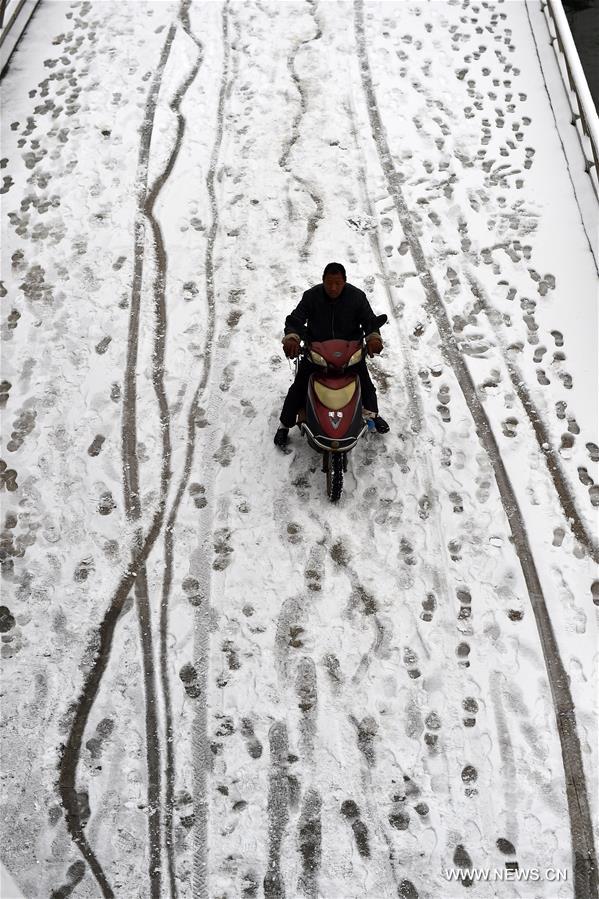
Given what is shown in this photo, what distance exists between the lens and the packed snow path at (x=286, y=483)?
443 cm

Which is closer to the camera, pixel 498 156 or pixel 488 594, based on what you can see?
pixel 488 594

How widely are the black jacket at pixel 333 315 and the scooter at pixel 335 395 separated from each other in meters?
0.09

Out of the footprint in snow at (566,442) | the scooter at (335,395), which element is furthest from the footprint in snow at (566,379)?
the scooter at (335,395)

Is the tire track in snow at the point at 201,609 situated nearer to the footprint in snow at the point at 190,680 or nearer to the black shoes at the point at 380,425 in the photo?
the footprint in snow at the point at 190,680

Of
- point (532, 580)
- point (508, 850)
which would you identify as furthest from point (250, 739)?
point (532, 580)

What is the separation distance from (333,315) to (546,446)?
1.93 meters

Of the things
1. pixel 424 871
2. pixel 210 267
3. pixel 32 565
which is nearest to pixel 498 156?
pixel 210 267

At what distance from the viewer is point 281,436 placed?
5973 millimetres

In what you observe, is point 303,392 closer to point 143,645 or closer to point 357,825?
point 143,645

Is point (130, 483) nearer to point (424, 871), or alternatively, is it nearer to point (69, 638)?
point (69, 638)

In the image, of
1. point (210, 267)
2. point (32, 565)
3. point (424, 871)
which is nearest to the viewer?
point (424, 871)

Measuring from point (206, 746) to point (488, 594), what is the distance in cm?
192

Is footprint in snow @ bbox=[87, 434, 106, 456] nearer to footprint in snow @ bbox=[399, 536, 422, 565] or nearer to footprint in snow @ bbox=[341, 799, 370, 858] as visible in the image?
footprint in snow @ bbox=[399, 536, 422, 565]

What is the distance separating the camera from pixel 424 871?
4.25m
